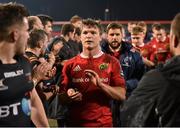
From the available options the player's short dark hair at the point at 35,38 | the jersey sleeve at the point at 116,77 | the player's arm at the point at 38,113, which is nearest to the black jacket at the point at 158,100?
the player's arm at the point at 38,113

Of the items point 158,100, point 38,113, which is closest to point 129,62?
point 38,113

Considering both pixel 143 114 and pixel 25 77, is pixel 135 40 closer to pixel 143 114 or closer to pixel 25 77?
pixel 25 77

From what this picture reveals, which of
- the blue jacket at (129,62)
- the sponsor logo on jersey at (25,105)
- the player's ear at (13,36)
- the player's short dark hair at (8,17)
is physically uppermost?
the player's short dark hair at (8,17)

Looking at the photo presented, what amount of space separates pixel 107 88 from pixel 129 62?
1.38 meters

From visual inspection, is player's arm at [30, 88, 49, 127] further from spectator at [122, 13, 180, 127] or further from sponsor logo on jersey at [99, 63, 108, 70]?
spectator at [122, 13, 180, 127]

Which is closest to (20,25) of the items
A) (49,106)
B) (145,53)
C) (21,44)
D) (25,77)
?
(21,44)

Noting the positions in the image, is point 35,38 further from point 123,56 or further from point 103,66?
point 123,56

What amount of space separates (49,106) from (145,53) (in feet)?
7.18

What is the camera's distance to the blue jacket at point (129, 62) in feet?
15.7

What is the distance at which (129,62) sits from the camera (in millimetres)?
4777

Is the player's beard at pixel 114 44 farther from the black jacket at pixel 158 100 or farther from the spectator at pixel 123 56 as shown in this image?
the black jacket at pixel 158 100

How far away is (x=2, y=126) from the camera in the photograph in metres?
2.55

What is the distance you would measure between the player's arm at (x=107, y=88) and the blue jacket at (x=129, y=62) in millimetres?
1145

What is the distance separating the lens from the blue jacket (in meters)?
4.77
